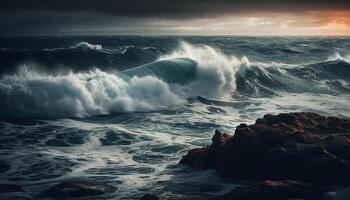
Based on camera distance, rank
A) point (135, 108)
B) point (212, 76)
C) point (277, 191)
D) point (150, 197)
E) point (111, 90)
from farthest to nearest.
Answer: point (212, 76), point (111, 90), point (135, 108), point (150, 197), point (277, 191)

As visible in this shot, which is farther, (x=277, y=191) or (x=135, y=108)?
(x=135, y=108)

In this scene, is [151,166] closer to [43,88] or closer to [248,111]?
[248,111]

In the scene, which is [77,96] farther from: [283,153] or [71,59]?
[71,59]

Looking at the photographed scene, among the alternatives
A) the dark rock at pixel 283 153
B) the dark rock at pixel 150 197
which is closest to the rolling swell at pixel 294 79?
the dark rock at pixel 283 153

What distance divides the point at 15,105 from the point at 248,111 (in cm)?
1012

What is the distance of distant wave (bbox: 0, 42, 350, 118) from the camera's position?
21328mm

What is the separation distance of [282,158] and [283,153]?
4.9 inches

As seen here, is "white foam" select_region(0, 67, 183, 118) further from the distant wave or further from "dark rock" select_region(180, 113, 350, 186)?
"dark rock" select_region(180, 113, 350, 186)

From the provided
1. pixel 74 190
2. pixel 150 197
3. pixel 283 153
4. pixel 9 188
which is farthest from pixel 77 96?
pixel 150 197

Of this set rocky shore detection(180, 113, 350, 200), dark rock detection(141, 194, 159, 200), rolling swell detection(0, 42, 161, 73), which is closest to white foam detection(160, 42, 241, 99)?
rolling swell detection(0, 42, 161, 73)

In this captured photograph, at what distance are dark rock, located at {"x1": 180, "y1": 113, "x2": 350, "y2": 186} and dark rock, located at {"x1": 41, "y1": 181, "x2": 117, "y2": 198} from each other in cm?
268

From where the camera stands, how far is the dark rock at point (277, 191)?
9.08 meters

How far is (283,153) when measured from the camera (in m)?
10.6

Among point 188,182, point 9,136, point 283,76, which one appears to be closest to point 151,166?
point 188,182
